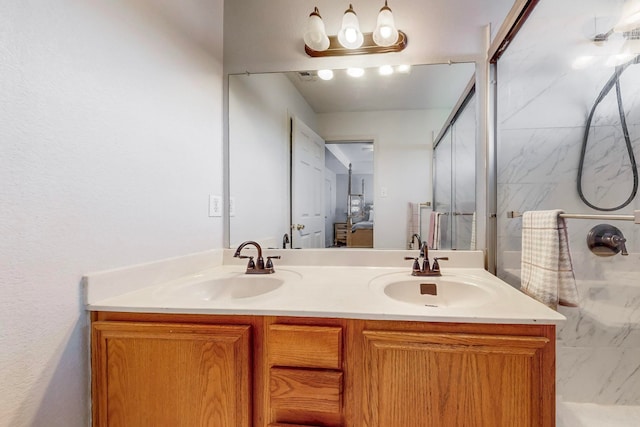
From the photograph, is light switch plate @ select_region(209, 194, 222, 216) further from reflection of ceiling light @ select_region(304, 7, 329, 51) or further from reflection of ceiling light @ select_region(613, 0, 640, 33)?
reflection of ceiling light @ select_region(613, 0, 640, 33)

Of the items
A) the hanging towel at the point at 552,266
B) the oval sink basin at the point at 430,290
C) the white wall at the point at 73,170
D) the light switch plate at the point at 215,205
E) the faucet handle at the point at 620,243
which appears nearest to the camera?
the white wall at the point at 73,170

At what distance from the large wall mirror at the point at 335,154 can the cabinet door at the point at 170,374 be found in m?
0.70

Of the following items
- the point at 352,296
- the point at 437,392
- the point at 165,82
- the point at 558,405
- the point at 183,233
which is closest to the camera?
the point at 437,392

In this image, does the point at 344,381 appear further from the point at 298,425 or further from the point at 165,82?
the point at 165,82

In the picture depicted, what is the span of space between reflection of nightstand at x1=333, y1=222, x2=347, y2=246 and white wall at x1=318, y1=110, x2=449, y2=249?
0.16m

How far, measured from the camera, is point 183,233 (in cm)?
117

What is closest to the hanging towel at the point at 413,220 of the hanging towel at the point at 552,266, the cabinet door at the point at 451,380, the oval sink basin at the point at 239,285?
the hanging towel at the point at 552,266

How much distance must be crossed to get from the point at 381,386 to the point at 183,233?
0.93 metres

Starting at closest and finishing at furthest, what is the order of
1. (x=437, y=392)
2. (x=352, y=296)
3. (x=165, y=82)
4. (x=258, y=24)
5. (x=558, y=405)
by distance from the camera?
(x=437, y=392)
(x=352, y=296)
(x=165, y=82)
(x=558, y=405)
(x=258, y=24)

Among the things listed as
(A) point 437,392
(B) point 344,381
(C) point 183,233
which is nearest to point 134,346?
(C) point 183,233

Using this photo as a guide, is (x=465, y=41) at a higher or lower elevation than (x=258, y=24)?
lower

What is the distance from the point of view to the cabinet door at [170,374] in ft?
2.56

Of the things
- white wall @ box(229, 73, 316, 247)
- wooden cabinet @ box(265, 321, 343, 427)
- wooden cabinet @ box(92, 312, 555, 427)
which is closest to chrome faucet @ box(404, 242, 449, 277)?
wooden cabinet @ box(92, 312, 555, 427)

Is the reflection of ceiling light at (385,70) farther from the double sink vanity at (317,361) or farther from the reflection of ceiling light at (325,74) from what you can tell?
the double sink vanity at (317,361)
